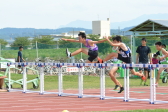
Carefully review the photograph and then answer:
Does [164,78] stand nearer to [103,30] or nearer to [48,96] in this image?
[48,96]

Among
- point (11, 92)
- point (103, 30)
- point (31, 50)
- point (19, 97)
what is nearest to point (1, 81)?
point (11, 92)

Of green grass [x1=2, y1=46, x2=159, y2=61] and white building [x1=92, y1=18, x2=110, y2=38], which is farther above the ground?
white building [x1=92, y1=18, x2=110, y2=38]

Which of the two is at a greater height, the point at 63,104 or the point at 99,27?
the point at 99,27

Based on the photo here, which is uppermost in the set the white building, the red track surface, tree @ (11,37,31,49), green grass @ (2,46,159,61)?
the white building

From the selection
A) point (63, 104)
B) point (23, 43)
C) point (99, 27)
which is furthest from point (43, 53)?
point (99, 27)

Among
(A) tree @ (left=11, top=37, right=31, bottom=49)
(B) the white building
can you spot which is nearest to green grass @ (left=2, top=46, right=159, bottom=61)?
(A) tree @ (left=11, top=37, right=31, bottom=49)

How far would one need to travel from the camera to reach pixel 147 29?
28.2 m

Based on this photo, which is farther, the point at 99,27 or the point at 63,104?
the point at 99,27

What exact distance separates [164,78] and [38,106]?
450 inches

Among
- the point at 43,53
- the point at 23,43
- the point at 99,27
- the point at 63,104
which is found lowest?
the point at 63,104

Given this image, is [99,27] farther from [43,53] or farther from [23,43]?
[43,53]

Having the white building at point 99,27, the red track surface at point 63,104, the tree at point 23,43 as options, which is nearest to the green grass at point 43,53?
the tree at point 23,43

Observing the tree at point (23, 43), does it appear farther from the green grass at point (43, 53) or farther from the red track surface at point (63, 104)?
the red track surface at point (63, 104)

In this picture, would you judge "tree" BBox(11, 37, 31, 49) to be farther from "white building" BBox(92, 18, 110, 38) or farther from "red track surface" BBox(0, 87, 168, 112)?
"white building" BBox(92, 18, 110, 38)
